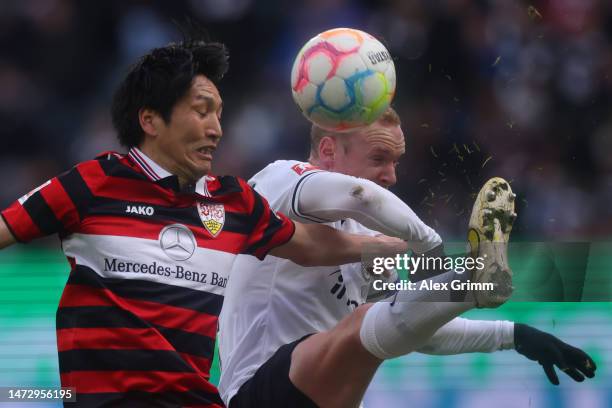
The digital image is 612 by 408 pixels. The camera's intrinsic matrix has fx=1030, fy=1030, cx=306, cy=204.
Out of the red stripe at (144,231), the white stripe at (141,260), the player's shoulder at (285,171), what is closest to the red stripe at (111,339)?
the white stripe at (141,260)

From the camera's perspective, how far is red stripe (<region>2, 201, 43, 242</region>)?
3.06m

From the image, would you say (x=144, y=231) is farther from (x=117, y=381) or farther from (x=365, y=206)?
(x=365, y=206)

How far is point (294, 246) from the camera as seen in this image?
3.65m

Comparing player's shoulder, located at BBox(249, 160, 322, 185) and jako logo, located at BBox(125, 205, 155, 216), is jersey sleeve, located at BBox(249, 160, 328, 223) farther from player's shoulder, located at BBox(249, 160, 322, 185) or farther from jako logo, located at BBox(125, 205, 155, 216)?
jako logo, located at BBox(125, 205, 155, 216)

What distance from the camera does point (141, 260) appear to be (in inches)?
127

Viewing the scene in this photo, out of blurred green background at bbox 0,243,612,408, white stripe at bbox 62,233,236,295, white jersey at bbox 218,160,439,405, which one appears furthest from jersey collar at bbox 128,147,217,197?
blurred green background at bbox 0,243,612,408

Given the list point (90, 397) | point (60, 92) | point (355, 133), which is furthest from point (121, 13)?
point (90, 397)

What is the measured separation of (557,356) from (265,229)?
1.44 meters

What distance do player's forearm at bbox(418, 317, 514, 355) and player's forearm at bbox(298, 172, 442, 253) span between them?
34.5 inches

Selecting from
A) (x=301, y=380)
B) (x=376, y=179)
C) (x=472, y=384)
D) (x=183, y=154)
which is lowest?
(x=472, y=384)

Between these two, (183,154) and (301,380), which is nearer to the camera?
(183,154)

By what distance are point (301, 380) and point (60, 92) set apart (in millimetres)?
4420

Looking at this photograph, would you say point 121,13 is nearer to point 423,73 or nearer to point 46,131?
point 46,131

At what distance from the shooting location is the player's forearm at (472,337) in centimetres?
443
